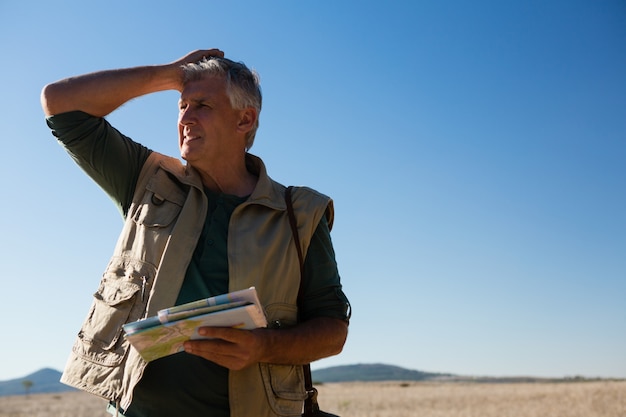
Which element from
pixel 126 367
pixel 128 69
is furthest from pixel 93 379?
pixel 128 69

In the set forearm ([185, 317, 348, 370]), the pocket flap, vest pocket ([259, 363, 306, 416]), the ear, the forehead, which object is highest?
the forehead

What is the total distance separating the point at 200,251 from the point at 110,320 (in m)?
0.64

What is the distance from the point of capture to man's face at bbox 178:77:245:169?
4.46 metres

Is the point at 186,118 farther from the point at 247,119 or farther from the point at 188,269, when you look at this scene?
the point at 188,269

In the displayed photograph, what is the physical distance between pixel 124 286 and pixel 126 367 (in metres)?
0.46

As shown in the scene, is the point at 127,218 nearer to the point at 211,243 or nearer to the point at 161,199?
the point at 161,199

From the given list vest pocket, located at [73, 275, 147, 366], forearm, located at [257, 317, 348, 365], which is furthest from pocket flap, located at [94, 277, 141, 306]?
forearm, located at [257, 317, 348, 365]

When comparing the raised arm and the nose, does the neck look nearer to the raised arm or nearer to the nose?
the nose

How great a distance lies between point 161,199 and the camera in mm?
4270

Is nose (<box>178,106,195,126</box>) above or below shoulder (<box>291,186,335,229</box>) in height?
above

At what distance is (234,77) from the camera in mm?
4676

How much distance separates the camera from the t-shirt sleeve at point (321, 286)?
4.26 meters

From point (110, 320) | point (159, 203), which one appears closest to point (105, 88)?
point (159, 203)

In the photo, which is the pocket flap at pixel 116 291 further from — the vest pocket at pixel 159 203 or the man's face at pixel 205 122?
the man's face at pixel 205 122
